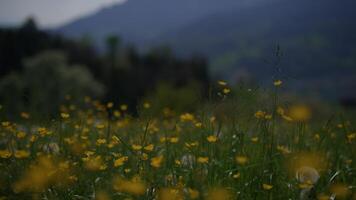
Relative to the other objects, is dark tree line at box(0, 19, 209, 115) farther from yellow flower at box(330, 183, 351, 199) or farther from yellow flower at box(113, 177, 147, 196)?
yellow flower at box(113, 177, 147, 196)

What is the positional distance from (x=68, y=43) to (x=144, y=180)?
72052 millimetres

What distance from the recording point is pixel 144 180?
2.78 metres

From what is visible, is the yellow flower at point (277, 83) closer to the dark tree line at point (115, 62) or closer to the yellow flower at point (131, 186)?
the yellow flower at point (131, 186)

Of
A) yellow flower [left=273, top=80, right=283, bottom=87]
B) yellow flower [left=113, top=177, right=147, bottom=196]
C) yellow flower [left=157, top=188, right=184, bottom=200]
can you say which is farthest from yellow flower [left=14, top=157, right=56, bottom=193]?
yellow flower [left=273, top=80, right=283, bottom=87]

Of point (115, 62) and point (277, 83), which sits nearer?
point (277, 83)

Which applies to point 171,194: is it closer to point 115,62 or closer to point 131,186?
point 131,186

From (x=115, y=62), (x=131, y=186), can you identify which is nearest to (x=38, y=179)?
(x=131, y=186)

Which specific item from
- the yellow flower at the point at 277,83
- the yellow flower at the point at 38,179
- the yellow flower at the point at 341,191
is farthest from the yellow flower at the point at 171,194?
the yellow flower at the point at 277,83

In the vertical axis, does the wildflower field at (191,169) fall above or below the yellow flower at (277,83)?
below

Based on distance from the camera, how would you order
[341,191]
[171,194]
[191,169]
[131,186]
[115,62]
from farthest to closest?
[115,62] < [191,169] < [341,191] < [171,194] < [131,186]

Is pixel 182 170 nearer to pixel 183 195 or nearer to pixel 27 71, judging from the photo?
pixel 183 195

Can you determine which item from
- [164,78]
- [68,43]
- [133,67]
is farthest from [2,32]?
[164,78]

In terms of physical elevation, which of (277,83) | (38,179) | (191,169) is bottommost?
(191,169)

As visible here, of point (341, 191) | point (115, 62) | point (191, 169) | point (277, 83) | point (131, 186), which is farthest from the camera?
point (115, 62)
